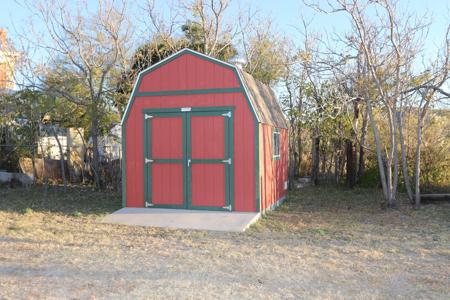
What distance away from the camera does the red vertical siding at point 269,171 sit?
8.22 m

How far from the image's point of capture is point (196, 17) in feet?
45.5

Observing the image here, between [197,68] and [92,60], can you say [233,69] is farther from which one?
[92,60]

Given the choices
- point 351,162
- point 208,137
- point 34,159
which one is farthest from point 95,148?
point 351,162

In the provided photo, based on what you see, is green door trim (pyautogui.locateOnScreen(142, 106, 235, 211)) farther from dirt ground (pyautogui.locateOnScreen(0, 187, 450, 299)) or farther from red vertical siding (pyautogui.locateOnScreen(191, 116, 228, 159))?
dirt ground (pyautogui.locateOnScreen(0, 187, 450, 299))

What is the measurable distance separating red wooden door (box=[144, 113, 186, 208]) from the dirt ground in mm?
1315

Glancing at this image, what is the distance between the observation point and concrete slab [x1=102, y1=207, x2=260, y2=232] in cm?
726

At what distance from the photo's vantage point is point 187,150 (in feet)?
27.3

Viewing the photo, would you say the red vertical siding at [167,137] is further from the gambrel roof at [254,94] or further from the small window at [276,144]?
the small window at [276,144]

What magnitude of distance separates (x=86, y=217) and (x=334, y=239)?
15.3ft

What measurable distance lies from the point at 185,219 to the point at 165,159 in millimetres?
1421

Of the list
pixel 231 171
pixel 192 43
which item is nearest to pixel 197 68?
pixel 231 171

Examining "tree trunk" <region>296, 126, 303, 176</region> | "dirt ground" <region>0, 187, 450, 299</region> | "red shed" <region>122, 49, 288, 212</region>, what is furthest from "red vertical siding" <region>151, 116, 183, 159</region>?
"tree trunk" <region>296, 126, 303, 176</region>

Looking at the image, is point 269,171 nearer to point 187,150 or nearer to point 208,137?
point 208,137

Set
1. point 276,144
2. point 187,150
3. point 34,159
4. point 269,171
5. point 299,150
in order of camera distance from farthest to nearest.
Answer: point 299,150 → point 34,159 → point 276,144 → point 269,171 → point 187,150
